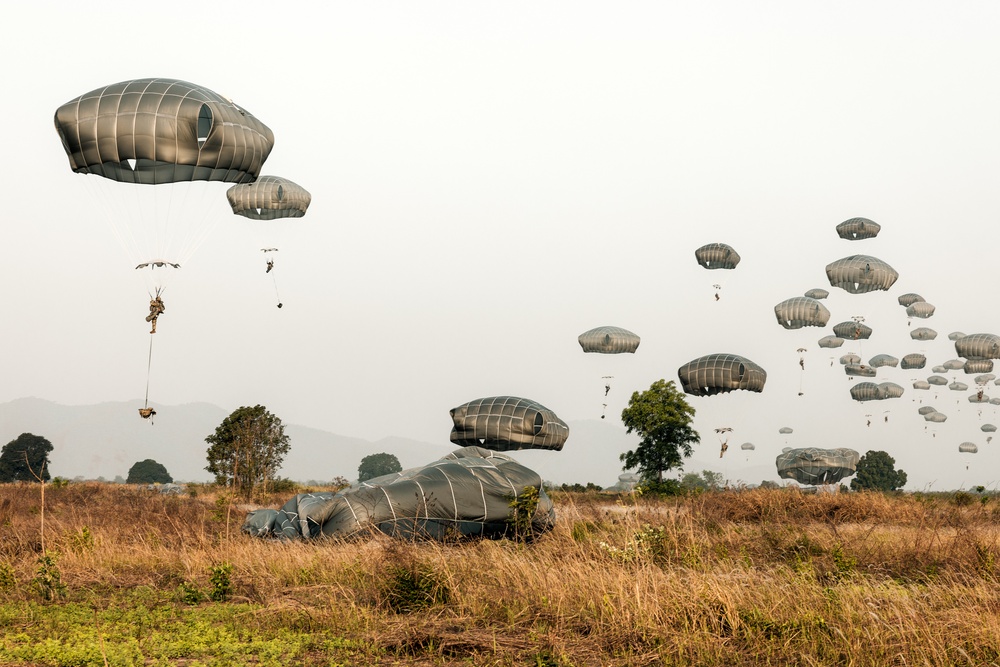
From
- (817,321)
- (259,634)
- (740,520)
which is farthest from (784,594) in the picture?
(817,321)

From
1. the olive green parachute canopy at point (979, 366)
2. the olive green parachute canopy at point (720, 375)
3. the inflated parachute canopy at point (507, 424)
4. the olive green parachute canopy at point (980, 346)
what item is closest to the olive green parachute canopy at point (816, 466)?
the olive green parachute canopy at point (720, 375)

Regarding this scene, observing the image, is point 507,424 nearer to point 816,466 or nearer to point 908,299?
point 816,466

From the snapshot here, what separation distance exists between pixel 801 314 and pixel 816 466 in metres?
9.58

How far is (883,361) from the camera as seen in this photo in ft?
256

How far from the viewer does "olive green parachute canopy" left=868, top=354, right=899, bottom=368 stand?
256 feet

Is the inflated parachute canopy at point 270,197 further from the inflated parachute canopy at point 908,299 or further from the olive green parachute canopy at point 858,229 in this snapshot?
the inflated parachute canopy at point 908,299

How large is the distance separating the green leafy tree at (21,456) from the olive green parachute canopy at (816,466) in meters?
63.6

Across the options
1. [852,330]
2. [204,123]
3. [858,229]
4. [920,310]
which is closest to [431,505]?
[204,123]

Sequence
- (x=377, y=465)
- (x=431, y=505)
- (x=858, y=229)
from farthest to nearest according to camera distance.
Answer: (x=377, y=465) < (x=858, y=229) < (x=431, y=505)

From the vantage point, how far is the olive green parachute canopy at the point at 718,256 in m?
49.2

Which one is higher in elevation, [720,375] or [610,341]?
[610,341]

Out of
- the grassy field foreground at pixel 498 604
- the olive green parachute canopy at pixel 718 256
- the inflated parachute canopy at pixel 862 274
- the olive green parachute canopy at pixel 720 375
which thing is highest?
the olive green parachute canopy at pixel 718 256

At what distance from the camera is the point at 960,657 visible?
6.67 meters

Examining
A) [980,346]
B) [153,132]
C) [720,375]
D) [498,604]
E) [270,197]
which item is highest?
[270,197]
